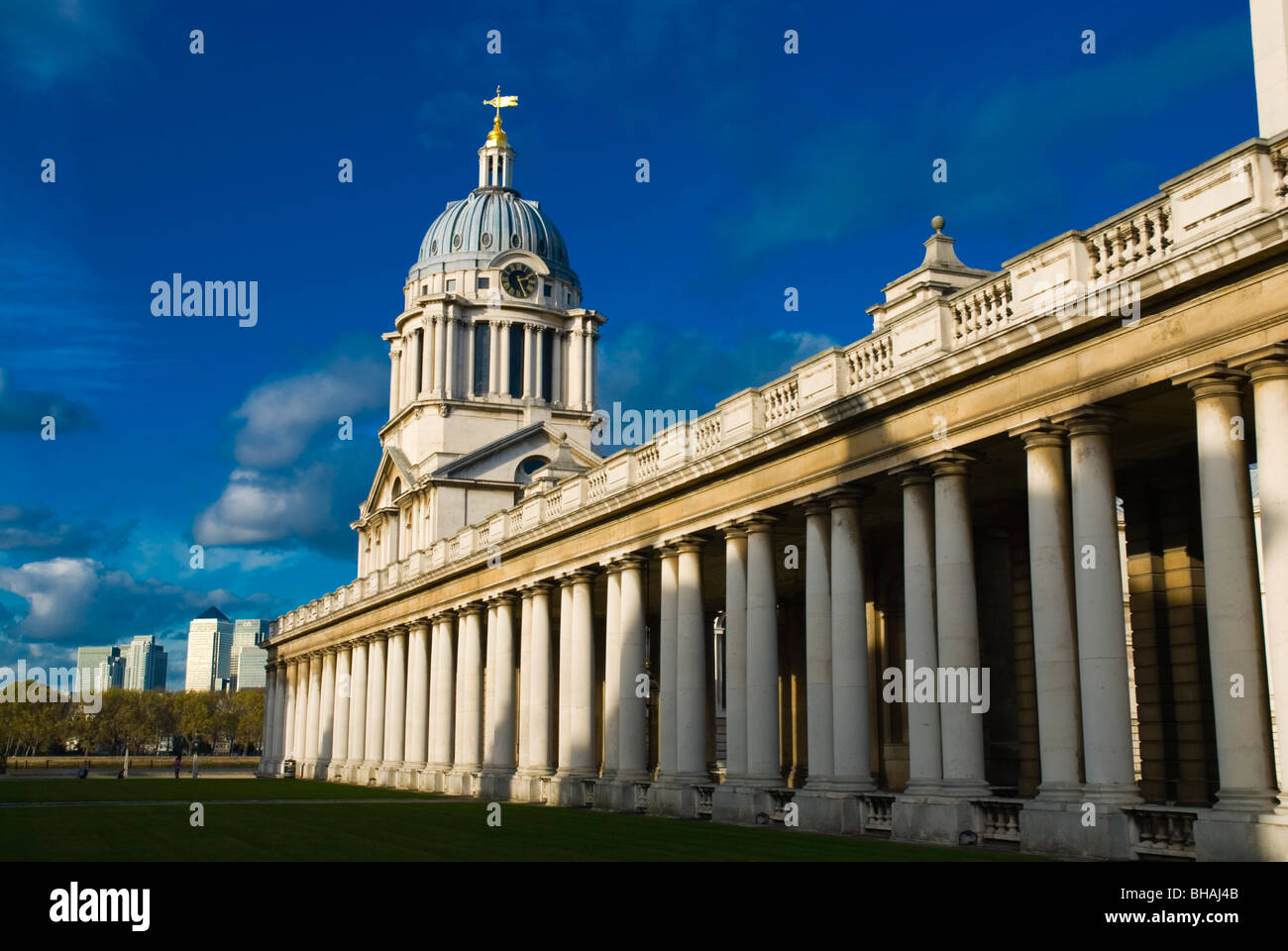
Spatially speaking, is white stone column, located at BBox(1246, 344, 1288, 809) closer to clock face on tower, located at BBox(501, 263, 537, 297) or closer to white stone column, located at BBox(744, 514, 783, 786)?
white stone column, located at BBox(744, 514, 783, 786)

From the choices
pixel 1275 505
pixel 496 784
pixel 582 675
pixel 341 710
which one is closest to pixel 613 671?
pixel 582 675

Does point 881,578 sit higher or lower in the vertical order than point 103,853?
higher

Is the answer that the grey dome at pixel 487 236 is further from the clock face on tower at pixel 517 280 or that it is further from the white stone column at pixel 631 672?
the white stone column at pixel 631 672

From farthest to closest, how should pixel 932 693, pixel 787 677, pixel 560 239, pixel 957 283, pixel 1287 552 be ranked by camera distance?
pixel 560 239
pixel 787 677
pixel 957 283
pixel 932 693
pixel 1287 552

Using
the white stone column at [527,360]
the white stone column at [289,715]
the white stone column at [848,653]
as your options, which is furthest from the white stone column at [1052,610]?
the white stone column at [289,715]

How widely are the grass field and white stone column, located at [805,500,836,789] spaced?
7.71 ft

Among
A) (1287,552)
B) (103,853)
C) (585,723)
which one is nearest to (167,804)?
(585,723)

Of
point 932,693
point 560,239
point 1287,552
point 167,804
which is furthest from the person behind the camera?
point 560,239

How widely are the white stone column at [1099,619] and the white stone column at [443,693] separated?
131ft

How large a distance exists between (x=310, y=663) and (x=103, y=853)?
66.5 m

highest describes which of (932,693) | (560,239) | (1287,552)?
(560,239)

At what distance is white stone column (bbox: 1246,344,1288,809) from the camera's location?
1977 cm

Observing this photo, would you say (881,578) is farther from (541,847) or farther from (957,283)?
(541,847)

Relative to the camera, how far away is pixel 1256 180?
67.7 feet
